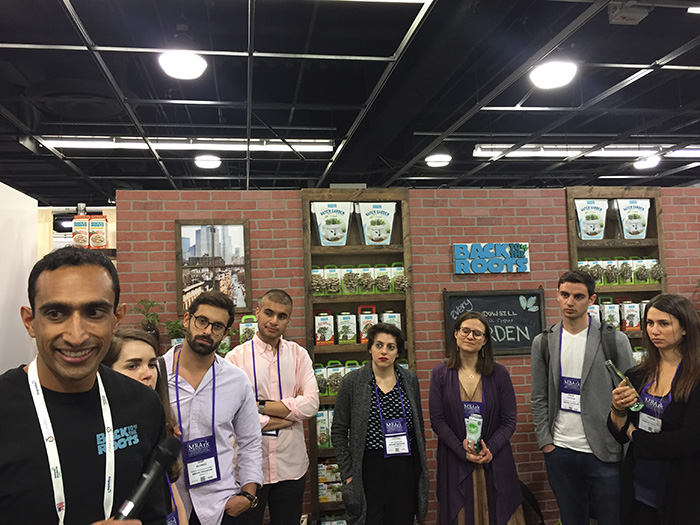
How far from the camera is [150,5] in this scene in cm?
461

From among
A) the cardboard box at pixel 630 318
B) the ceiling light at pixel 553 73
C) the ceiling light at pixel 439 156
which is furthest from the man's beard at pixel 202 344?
the ceiling light at pixel 439 156

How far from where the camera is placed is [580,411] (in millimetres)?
3299

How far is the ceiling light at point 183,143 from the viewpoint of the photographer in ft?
22.5

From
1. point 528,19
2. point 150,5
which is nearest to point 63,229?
point 150,5

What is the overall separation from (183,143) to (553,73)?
4.66 meters

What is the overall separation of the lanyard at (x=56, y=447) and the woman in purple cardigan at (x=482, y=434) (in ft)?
7.83

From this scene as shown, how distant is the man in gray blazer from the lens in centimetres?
323

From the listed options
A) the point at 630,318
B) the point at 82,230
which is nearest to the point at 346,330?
the point at 82,230

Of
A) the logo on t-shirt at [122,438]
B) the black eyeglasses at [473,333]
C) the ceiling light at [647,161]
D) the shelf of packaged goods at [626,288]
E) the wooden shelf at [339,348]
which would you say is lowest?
the wooden shelf at [339,348]

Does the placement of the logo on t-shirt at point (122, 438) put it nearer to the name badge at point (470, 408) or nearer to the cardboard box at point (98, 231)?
the name badge at point (470, 408)

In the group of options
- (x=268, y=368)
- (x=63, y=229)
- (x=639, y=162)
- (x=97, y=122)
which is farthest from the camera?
(x=63, y=229)

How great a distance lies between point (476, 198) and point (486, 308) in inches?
37.9

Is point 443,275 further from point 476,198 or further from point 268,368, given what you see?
point 268,368

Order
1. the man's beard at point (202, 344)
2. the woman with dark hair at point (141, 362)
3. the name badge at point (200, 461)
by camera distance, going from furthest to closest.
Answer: the man's beard at point (202, 344), the name badge at point (200, 461), the woman with dark hair at point (141, 362)
